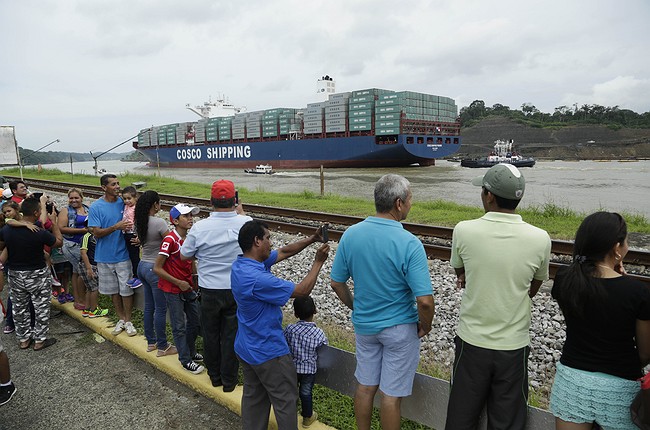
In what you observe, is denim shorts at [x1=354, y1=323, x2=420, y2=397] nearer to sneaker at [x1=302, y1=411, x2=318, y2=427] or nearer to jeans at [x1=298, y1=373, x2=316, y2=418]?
jeans at [x1=298, y1=373, x2=316, y2=418]

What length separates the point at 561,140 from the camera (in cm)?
7625

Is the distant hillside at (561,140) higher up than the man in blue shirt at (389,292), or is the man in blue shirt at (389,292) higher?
the distant hillside at (561,140)

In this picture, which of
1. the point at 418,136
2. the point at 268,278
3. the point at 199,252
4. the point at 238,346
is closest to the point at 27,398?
the point at 199,252

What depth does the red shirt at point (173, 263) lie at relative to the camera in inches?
130

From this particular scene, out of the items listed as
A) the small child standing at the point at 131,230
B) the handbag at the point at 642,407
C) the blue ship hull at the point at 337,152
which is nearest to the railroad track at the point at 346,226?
the handbag at the point at 642,407

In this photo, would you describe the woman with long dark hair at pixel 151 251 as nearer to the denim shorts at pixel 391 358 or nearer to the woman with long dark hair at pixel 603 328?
the denim shorts at pixel 391 358

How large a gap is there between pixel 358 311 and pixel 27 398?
2.84 m

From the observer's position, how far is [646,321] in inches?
62.4

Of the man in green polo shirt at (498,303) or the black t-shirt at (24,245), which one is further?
the black t-shirt at (24,245)

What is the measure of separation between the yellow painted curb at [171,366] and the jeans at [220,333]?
96 mm

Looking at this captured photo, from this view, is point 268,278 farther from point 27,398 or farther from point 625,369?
point 27,398

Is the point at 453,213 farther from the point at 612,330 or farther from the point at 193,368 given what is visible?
the point at 612,330

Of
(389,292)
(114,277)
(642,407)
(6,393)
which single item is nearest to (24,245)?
(114,277)

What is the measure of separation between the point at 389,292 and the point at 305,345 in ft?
2.91
